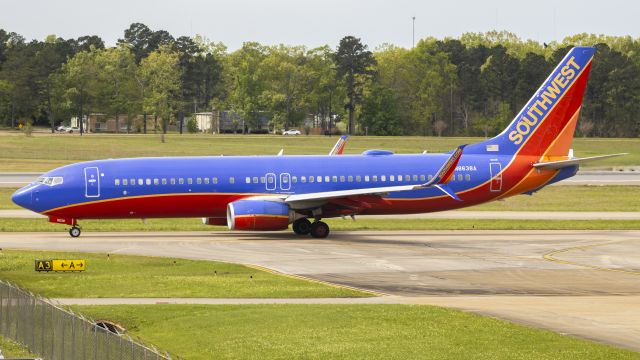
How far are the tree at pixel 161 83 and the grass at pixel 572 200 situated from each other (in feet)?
341

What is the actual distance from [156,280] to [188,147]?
327 feet

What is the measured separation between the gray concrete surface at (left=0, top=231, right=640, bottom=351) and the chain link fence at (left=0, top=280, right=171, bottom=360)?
11546 mm

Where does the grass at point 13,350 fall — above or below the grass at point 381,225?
below

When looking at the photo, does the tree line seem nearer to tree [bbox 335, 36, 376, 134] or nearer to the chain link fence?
tree [bbox 335, 36, 376, 134]

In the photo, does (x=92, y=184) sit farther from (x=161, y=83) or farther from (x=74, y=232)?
(x=161, y=83)

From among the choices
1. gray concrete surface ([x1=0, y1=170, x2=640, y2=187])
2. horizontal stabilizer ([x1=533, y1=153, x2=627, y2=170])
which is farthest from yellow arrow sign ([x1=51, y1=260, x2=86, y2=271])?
gray concrete surface ([x1=0, y1=170, x2=640, y2=187])

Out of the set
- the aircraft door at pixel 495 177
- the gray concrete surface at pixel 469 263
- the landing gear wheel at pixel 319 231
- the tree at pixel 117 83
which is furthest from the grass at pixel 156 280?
the tree at pixel 117 83

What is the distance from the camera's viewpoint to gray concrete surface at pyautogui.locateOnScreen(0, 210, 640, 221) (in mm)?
59281

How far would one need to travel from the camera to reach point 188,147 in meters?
134

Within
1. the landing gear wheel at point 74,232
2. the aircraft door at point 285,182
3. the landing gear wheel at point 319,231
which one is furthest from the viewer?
the aircraft door at point 285,182

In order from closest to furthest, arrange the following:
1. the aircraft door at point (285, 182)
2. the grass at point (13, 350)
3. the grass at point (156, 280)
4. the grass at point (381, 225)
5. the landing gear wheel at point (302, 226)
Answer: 1. the grass at point (13, 350)
2. the grass at point (156, 280)
3. the aircraft door at point (285, 182)
4. the landing gear wheel at point (302, 226)
5. the grass at point (381, 225)

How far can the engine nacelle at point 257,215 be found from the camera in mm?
47500

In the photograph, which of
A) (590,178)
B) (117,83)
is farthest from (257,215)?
(117,83)

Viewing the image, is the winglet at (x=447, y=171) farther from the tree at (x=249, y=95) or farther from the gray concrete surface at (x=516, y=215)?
the tree at (x=249, y=95)
